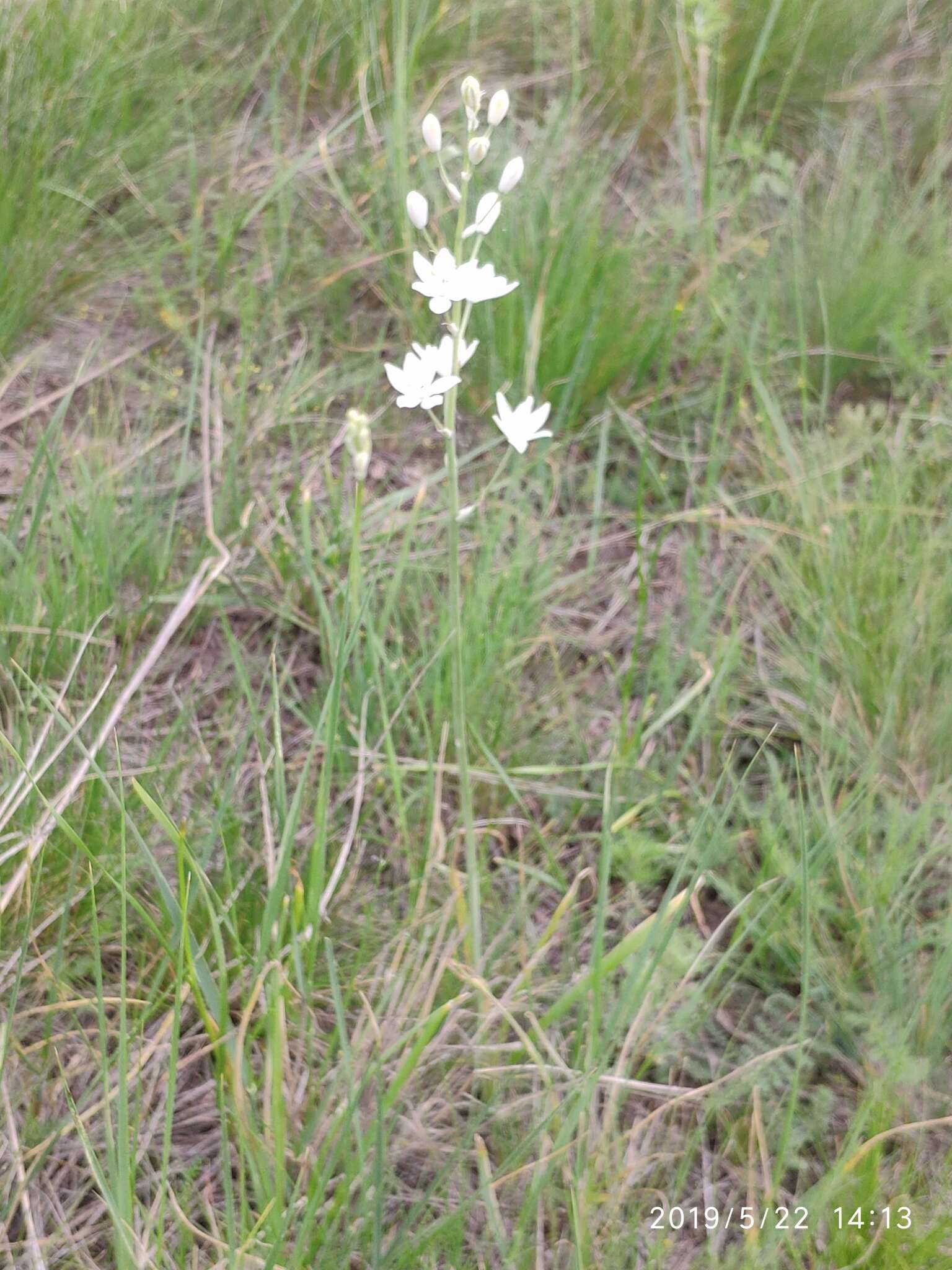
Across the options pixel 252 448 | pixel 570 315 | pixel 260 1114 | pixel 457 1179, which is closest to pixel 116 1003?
pixel 260 1114

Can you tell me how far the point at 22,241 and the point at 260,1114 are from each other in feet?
6.39

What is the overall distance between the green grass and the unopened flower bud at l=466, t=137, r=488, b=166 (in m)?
0.60

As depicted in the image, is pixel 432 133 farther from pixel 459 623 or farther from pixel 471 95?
pixel 459 623

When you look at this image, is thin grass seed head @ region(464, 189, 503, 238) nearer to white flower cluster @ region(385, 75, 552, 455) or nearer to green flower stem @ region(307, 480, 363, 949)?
white flower cluster @ region(385, 75, 552, 455)

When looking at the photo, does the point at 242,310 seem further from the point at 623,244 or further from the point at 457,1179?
the point at 457,1179

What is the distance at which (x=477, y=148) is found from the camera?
1216 mm

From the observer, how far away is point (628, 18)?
2.83 meters
